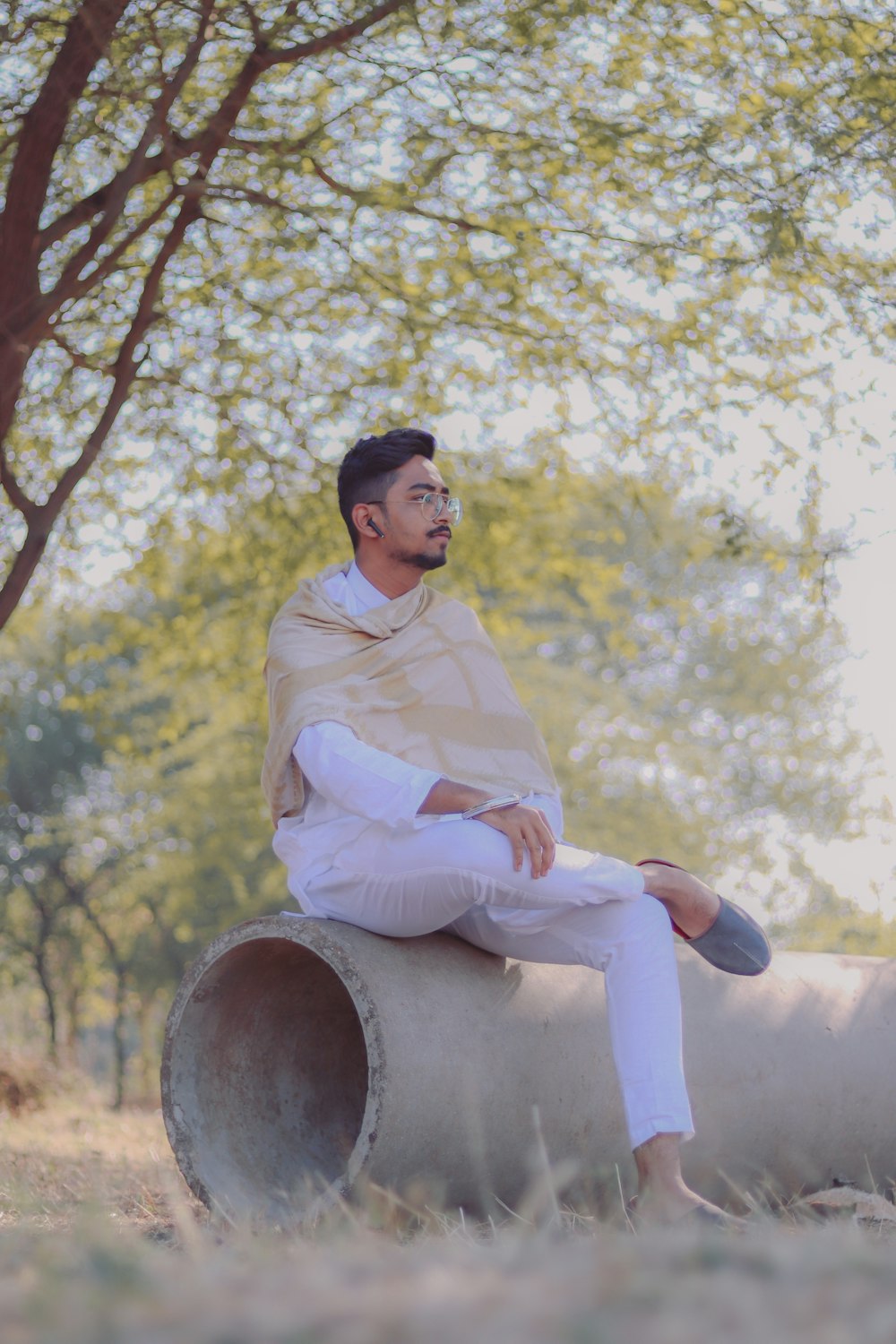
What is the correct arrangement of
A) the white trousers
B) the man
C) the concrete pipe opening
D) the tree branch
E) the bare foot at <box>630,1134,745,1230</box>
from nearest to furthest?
the bare foot at <box>630,1134,745,1230</box> → the white trousers → the man → the concrete pipe opening → the tree branch

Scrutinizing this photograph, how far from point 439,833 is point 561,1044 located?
2.78 ft

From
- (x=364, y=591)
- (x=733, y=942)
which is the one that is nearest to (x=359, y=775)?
(x=364, y=591)

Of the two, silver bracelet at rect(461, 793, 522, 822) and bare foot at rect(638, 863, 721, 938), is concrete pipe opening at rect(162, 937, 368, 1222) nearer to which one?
silver bracelet at rect(461, 793, 522, 822)

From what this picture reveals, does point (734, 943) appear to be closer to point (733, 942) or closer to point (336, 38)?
point (733, 942)

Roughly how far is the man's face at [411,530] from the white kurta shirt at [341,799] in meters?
0.86

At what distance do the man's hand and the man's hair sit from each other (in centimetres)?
142

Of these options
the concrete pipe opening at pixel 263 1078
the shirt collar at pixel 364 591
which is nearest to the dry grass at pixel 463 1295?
the concrete pipe opening at pixel 263 1078

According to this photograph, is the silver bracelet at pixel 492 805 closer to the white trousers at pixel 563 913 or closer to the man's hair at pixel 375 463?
the white trousers at pixel 563 913

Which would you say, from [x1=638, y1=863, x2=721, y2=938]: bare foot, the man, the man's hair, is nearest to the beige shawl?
the man

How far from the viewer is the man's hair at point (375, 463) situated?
4.76 meters

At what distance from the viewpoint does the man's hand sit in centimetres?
357

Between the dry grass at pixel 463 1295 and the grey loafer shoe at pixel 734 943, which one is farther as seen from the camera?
the grey loafer shoe at pixel 734 943

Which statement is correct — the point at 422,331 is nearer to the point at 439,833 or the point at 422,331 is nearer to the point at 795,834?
the point at 439,833

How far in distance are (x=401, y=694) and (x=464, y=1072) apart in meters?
1.16
